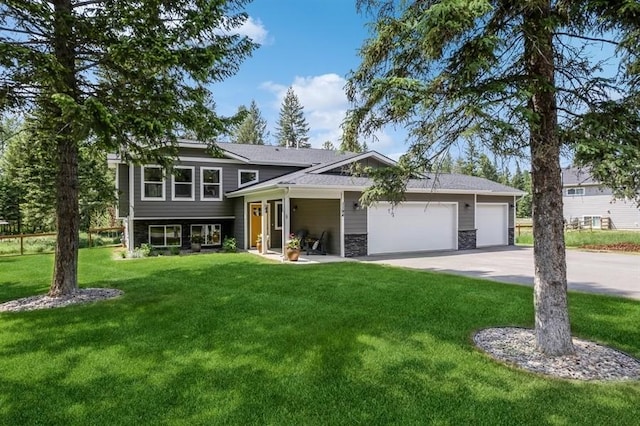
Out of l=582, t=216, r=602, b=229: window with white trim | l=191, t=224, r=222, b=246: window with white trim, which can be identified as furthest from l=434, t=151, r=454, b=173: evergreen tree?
l=582, t=216, r=602, b=229: window with white trim

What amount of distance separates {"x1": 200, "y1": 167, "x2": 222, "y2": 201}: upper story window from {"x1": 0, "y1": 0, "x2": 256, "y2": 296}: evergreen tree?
8.42 m

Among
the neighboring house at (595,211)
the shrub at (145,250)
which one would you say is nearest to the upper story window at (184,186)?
the shrub at (145,250)

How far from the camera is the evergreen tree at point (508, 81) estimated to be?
371cm

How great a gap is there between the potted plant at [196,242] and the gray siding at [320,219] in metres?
4.02

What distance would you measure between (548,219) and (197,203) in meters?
14.6

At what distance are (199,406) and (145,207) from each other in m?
13.8

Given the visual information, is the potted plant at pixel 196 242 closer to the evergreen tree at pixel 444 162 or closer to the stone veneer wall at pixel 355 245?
the stone veneer wall at pixel 355 245

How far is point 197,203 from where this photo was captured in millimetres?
16719

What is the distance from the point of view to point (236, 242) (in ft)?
56.5

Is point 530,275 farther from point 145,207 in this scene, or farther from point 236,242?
point 145,207

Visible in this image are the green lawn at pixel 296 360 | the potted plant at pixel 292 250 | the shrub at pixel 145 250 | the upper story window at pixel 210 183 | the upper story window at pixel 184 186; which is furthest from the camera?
the upper story window at pixel 210 183

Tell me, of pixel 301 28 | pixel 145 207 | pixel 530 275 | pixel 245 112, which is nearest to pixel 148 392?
pixel 245 112

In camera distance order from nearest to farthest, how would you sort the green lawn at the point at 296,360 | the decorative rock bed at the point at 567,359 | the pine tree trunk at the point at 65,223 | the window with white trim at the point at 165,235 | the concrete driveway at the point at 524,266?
the green lawn at the point at 296,360, the decorative rock bed at the point at 567,359, the pine tree trunk at the point at 65,223, the concrete driveway at the point at 524,266, the window with white trim at the point at 165,235

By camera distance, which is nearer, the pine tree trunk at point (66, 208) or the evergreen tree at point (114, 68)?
the evergreen tree at point (114, 68)
